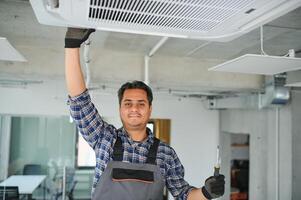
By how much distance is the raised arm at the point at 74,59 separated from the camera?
49.4 inches

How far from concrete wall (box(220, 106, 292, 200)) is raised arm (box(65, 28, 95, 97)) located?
352 centimetres

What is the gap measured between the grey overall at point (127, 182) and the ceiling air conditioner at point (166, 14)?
2.43 feet

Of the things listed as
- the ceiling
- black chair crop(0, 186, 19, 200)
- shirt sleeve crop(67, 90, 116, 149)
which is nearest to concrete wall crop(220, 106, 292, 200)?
the ceiling

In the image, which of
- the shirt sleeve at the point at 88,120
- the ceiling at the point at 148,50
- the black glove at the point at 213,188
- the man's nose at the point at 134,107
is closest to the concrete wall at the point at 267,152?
the ceiling at the point at 148,50

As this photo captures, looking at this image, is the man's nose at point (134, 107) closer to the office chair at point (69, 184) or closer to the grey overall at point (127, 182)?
the grey overall at point (127, 182)

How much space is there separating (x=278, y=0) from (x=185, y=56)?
2846mm

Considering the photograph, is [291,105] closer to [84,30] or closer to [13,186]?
[84,30]

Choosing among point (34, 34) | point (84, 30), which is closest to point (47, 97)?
point (34, 34)

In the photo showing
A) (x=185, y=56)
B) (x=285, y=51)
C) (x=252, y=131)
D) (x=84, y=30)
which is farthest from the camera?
(x=252, y=131)

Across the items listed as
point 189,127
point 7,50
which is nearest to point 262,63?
point 7,50

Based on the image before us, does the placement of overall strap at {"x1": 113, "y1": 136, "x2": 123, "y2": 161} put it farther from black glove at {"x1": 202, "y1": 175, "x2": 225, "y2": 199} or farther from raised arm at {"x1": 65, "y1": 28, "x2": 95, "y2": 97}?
black glove at {"x1": 202, "y1": 175, "x2": 225, "y2": 199}

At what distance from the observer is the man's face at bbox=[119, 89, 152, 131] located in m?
1.63

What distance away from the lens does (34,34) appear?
298cm

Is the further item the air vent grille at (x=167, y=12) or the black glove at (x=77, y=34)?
the black glove at (x=77, y=34)
